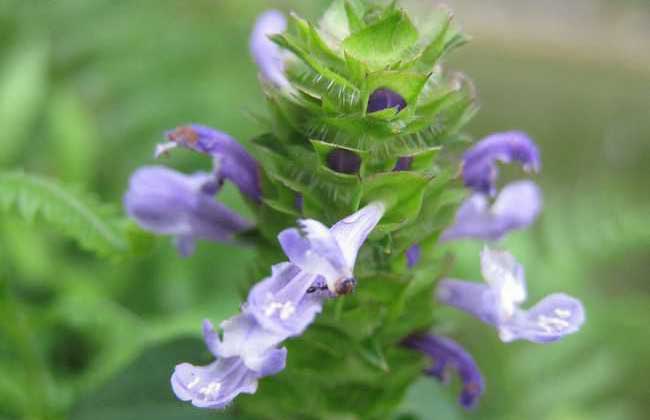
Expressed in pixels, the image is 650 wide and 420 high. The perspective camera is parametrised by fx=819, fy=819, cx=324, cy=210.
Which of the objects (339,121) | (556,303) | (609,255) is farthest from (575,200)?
(339,121)

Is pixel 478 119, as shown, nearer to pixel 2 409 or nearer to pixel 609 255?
pixel 609 255

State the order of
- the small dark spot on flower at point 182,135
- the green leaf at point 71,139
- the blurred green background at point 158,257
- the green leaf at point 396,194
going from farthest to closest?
the green leaf at point 71,139 < the blurred green background at point 158,257 < the small dark spot on flower at point 182,135 < the green leaf at point 396,194

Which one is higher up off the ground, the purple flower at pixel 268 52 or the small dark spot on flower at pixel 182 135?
the purple flower at pixel 268 52

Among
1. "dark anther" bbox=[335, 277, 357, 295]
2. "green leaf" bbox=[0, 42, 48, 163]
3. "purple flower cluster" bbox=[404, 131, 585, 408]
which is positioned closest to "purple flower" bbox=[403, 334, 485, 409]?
"purple flower cluster" bbox=[404, 131, 585, 408]

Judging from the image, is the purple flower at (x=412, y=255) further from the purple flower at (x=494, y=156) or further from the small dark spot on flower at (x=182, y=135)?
the small dark spot on flower at (x=182, y=135)

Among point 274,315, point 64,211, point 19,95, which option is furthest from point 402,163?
point 19,95

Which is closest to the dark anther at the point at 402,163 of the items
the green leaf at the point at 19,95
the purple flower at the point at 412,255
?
the purple flower at the point at 412,255
